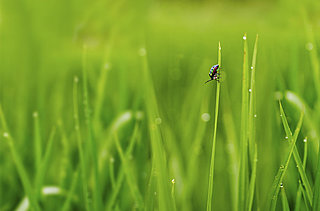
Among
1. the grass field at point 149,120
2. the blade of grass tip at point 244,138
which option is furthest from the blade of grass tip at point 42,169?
the blade of grass tip at point 244,138

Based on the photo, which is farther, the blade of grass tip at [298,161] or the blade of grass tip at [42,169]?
the blade of grass tip at [42,169]

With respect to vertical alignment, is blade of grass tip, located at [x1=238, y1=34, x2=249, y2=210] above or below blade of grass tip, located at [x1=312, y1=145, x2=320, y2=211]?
above

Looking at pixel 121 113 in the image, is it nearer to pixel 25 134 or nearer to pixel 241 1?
pixel 25 134

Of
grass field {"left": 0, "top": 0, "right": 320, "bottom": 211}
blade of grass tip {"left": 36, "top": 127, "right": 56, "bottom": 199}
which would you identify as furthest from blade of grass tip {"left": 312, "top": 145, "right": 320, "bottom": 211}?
blade of grass tip {"left": 36, "top": 127, "right": 56, "bottom": 199}

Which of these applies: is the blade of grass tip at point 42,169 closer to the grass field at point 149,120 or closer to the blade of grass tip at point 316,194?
the grass field at point 149,120

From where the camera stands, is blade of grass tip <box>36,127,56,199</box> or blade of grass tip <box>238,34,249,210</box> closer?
blade of grass tip <box>238,34,249,210</box>

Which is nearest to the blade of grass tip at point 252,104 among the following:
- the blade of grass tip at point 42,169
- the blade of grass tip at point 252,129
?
the blade of grass tip at point 252,129

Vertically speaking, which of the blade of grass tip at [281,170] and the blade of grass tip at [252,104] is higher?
the blade of grass tip at [252,104]

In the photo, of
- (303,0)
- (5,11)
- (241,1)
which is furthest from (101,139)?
(241,1)

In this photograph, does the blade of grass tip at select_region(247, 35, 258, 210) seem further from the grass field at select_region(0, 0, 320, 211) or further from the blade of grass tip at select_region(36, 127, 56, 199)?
the blade of grass tip at select_region(36, 127, 56, 199)
